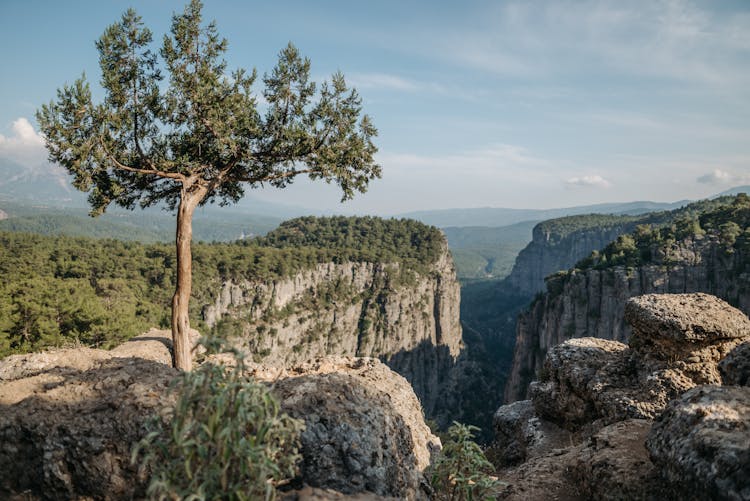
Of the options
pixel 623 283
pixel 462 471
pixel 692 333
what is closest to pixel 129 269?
pixel 462 471

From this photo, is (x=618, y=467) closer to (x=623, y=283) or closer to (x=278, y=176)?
(x=278, y=176)

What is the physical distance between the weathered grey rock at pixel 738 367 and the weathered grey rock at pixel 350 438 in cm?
742

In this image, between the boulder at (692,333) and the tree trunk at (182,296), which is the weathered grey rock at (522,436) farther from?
the tree trunk at (182,296)

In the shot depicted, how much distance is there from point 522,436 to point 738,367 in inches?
324

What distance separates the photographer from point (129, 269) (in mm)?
65500

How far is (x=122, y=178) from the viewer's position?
1350 centimetres

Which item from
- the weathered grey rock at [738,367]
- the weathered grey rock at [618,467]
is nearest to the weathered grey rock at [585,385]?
the weathered grey rock at [618,467]

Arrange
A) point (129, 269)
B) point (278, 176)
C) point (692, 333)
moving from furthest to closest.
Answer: point (129, 269), point (278, 176), point (692, 333)

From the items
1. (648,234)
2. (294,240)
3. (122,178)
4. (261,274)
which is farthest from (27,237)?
(648,234)

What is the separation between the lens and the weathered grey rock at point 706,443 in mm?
5184

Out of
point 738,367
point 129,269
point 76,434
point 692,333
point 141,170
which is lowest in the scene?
point 129,269

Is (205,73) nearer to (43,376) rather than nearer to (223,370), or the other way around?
(43,376)

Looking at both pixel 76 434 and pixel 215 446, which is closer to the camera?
pixel 215 446

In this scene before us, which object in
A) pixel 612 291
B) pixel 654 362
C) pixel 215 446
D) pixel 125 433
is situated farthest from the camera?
pixel 612 291
